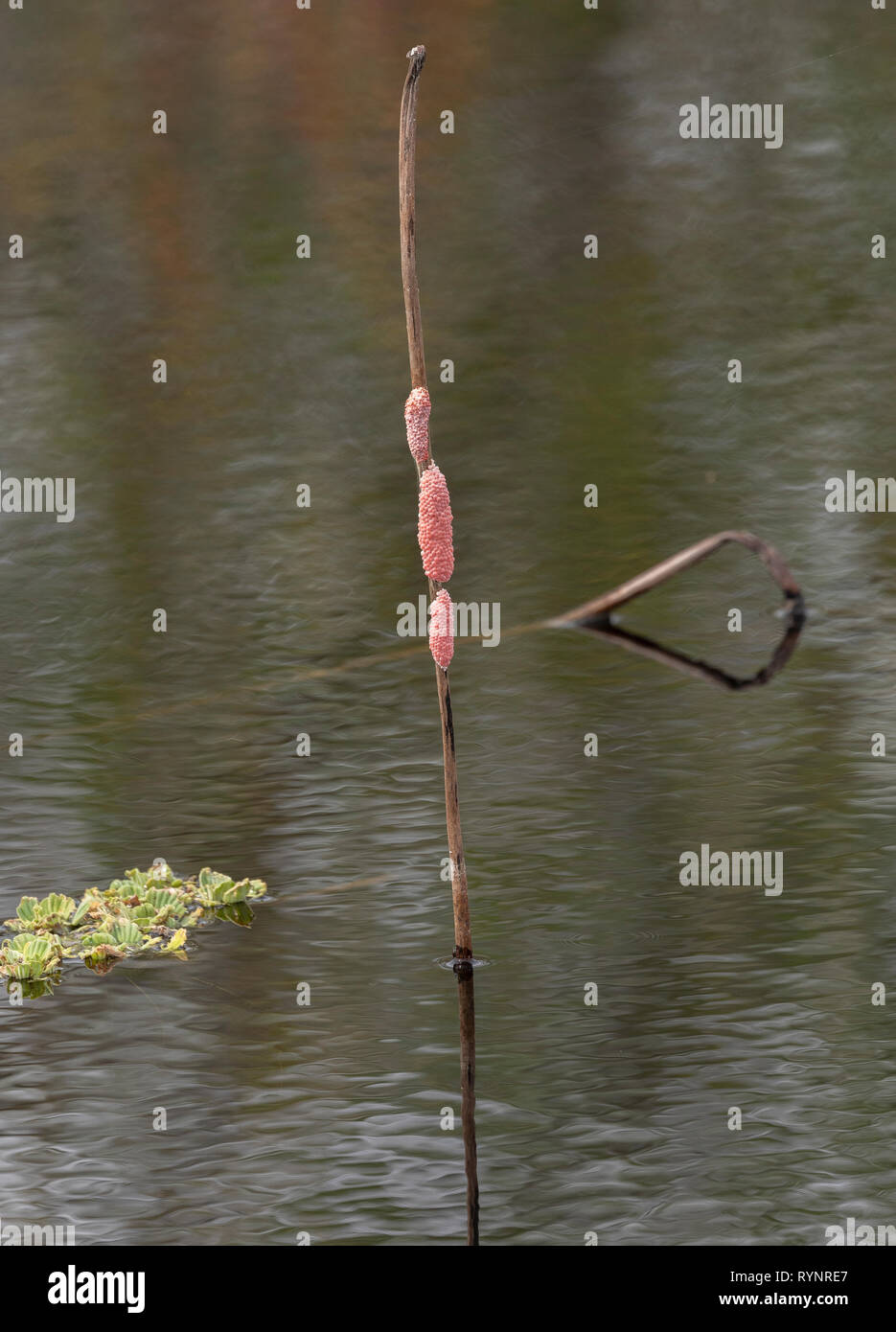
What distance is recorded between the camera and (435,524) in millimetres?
4496

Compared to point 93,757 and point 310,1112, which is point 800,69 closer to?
point 93,757

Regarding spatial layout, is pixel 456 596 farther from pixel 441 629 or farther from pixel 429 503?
pixel 429 503

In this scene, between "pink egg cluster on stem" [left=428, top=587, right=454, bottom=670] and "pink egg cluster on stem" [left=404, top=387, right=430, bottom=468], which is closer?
"pink egg cluster on stem" [left=404, top=387, right=430, bottom=468]

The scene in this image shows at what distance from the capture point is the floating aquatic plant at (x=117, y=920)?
A: 4777 millimetres

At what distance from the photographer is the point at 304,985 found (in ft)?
15.1

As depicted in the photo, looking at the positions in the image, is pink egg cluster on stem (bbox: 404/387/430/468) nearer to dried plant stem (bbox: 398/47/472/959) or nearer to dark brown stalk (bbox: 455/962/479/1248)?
dried plant stem (bbox: 398/47/472/959)

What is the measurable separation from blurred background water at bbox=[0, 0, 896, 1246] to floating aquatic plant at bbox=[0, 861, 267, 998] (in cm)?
8

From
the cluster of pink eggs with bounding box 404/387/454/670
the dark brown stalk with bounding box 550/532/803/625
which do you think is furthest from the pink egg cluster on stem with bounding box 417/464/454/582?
the dark brown stalk with bounding box 550/532/803/625

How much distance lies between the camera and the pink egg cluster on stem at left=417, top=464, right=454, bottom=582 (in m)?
4.45

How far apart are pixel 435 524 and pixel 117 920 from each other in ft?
3.98

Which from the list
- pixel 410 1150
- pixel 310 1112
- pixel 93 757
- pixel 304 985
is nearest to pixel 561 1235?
pixel 410 1150

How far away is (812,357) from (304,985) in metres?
5.54

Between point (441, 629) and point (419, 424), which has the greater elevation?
point (419, 424)

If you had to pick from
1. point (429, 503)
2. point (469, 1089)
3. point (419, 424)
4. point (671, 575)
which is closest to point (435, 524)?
point (429, 503)
